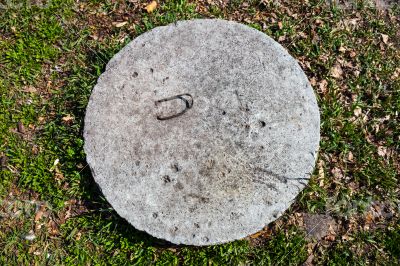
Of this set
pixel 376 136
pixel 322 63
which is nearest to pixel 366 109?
pixel 376 136

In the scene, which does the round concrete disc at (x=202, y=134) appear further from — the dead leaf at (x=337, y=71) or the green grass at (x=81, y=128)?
the dead leaf at (x=337, y=71)

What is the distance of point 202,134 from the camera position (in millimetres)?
3303

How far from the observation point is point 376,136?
12.9 feet

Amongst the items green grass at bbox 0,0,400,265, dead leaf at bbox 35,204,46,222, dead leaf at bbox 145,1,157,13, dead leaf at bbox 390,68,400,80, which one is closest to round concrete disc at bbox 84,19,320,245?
green grass at bbox 0,0,400,265

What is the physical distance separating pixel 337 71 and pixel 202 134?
1576mm

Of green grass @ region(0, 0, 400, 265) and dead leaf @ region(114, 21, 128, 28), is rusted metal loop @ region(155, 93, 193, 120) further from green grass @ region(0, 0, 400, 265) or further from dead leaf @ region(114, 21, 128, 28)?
dead leaf @ region(114, 21, 128, 28)

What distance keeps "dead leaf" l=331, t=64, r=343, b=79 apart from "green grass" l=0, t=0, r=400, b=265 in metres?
0.04

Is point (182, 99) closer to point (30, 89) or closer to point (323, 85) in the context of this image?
point (323, 85)

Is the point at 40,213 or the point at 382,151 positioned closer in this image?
the point at 40,213

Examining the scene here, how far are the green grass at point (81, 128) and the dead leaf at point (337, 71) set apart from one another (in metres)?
0.04

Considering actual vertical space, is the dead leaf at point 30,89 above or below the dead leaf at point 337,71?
below

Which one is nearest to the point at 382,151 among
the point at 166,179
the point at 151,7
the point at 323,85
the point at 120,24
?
the point at 323,85

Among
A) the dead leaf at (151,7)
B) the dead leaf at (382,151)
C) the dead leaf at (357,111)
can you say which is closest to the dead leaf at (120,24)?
the dead leaf at (151,7)

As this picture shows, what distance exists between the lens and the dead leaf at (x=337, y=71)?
412 cm
